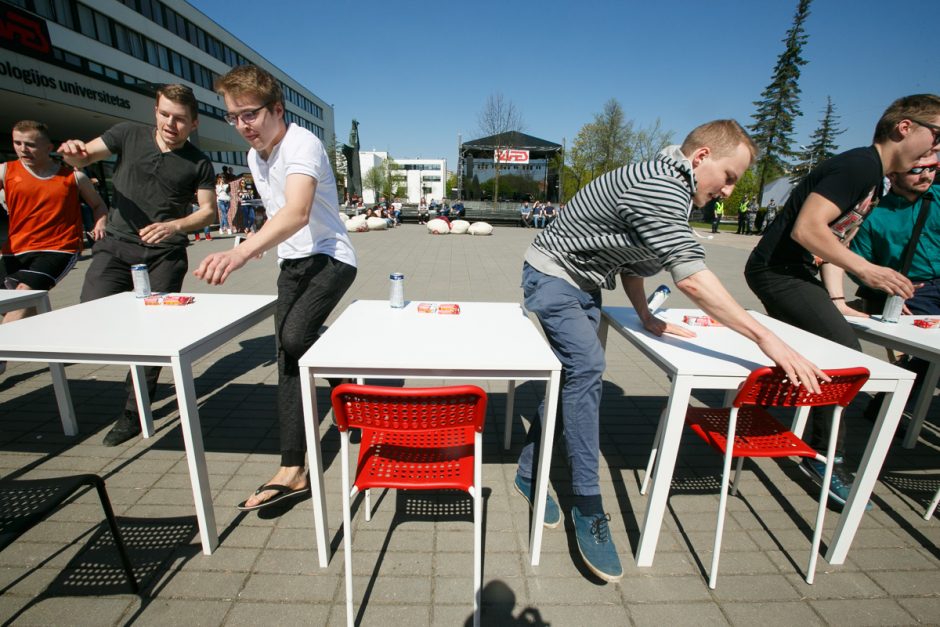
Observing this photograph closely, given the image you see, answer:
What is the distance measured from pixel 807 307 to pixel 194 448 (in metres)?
3.10

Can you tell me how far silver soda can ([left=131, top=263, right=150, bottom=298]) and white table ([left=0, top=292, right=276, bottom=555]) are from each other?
0.11 meters

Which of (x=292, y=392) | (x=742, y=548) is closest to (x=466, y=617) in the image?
(x=292, y=392)

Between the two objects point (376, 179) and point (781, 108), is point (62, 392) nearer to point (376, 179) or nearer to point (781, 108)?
point (781, 108)

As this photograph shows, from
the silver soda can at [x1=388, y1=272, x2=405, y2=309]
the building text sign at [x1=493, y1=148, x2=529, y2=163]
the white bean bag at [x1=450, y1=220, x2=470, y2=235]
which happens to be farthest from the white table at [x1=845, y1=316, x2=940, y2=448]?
the building text sign at [x1=493, y1=148, x2=529, y2=163]

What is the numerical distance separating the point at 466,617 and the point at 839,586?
161cm

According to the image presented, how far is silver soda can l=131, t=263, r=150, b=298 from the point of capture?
2414 mm

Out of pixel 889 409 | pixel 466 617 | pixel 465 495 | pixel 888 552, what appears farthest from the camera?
pixel 465 495

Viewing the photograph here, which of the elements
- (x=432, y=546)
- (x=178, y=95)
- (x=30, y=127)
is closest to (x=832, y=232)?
(x=432, y=546)

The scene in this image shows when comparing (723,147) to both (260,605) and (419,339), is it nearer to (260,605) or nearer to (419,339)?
(419,339)

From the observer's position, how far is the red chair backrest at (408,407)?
1.32 meters

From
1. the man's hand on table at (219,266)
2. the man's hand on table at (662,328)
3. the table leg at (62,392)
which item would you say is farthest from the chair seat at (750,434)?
the table leg at (62,392)

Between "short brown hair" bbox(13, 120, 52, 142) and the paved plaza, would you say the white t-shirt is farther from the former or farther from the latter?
"short brown hair" bbox(13, 120, 52, 142)

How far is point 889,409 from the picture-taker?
5.64ft

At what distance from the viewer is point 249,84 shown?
1.86 metres
